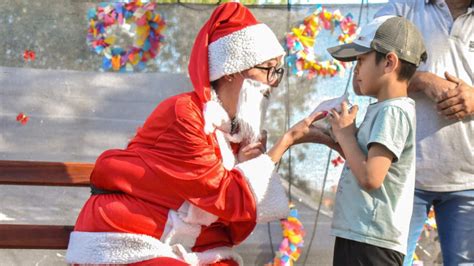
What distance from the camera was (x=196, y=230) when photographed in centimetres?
280

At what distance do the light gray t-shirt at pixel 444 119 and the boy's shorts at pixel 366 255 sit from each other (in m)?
0.55

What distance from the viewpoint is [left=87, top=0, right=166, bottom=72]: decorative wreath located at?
4227 millimetres

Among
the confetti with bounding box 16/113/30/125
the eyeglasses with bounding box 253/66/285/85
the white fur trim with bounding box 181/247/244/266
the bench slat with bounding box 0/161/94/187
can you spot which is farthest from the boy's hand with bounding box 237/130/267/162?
the confetti with bounding box 16/113/30/125

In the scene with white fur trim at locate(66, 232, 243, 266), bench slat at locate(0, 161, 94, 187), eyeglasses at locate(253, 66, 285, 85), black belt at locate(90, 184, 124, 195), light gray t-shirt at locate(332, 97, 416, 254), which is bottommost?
bench slat at locate(0, 161, 94, 187)

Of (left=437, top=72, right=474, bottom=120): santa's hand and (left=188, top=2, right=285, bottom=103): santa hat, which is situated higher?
(left=188, top=2, right=285, bottom=103): santa hat

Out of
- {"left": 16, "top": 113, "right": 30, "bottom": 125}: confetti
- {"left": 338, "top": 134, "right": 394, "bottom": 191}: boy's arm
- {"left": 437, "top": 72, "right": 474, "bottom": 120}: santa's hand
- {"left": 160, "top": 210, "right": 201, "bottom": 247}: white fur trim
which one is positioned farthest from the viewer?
{"left": 16, "top": 113, "right": 30, "bottom": 125}: confetti

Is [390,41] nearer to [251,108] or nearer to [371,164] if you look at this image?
[371,164]

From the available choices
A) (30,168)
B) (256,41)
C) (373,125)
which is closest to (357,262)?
(373,125)

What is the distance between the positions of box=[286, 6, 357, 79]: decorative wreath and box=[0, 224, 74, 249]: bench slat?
163cm

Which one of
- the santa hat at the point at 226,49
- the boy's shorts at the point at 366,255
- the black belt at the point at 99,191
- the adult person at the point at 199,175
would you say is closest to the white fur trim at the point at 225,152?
the adult person at the point at 199,175

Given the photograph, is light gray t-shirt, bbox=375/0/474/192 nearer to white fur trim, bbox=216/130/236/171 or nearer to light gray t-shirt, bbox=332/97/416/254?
light gray t-shirt, bbox=332/97/416/254

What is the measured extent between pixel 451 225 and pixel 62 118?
82.3 inches

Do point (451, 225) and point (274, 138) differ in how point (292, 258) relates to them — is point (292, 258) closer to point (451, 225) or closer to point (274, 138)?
point (274, 138)

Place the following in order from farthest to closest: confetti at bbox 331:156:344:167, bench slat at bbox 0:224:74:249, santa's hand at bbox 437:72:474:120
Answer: confetti at bbox 331:156:344:167 → bench slat at bbox 0:224:74:249 → santa's hand at bbox 437:72:474:120
